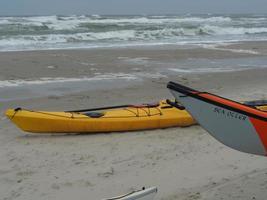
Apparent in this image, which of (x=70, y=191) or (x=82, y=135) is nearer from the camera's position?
(x=70, y=191)

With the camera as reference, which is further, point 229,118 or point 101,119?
point 101,119

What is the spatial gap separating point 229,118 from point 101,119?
2983mm

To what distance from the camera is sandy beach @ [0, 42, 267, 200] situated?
4.35m

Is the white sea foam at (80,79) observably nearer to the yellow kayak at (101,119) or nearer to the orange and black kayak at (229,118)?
the yellow kayak at (101,119)

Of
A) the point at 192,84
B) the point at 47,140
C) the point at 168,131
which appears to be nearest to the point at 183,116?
the point at 168,131

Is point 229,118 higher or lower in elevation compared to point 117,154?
higher

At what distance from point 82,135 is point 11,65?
7.37 m

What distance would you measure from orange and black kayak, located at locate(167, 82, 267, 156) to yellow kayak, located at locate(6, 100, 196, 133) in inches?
98.1

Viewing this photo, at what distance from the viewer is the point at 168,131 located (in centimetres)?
651

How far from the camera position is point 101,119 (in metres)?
6.41

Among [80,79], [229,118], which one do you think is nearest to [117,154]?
[229,118]

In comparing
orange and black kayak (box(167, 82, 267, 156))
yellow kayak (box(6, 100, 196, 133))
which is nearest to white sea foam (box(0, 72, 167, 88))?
yellow kayak (box(6, 100, 196, 133))

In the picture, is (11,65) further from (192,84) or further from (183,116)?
(183,116)

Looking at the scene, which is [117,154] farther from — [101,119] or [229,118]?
[229,118]
